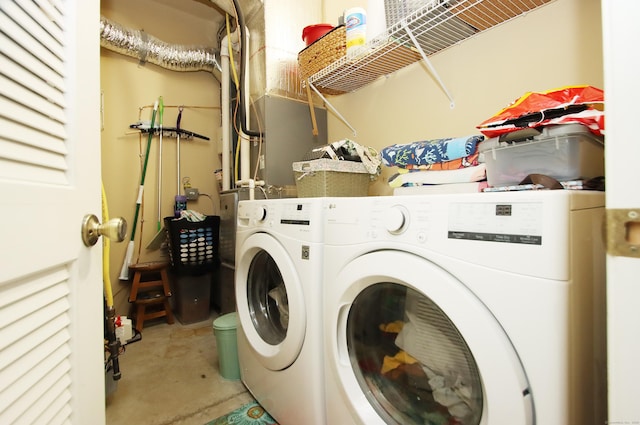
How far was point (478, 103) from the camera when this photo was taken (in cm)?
123

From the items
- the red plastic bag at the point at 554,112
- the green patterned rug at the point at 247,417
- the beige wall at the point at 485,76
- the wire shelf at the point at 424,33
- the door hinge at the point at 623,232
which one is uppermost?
the wire shelf at the point at 424,33

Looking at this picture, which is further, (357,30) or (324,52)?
(324,52)

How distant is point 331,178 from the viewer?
133cm

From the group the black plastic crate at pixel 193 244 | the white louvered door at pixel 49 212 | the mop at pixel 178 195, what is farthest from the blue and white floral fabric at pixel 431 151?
the mop at pixel 178 195

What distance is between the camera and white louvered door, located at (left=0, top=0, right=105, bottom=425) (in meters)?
0.38

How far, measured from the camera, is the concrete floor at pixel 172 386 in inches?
51.5

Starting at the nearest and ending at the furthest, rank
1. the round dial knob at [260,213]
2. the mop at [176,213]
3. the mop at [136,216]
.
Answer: the round dial knob at [260,213] → the mop at [136,216] → the mop at [176,213]

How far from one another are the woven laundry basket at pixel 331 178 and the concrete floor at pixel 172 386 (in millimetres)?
1057

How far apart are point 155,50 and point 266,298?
2.20 m

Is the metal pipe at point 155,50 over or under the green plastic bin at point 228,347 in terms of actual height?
over

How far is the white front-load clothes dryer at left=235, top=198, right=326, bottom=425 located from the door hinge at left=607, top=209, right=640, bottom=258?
692 millimetres

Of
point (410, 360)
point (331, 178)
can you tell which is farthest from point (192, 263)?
point (410, 360)

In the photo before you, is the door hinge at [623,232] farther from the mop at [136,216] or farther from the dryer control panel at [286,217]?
the mop at [136,216]

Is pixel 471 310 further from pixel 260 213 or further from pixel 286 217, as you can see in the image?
pixel 260 213
